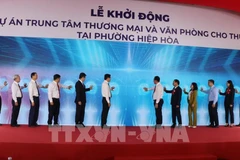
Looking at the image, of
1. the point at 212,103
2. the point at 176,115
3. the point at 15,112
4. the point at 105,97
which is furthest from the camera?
the point at 212,103

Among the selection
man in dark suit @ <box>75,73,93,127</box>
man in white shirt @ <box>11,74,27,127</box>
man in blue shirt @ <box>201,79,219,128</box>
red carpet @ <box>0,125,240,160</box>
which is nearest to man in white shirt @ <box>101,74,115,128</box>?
red carpet @ <box>0,125,240,160</box>

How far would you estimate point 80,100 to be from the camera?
10.6ft

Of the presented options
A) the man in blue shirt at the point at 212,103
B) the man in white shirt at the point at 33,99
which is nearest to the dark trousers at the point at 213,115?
the man in blue shirt at the point at 212,103

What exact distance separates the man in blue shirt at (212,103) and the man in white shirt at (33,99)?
2.57m

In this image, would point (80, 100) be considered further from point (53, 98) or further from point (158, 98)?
point (158, 98)

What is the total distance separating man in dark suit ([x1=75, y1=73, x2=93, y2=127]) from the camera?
127 inches

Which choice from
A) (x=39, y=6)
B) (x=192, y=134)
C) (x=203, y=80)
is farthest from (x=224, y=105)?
(x=39, y=6)

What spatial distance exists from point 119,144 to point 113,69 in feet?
3.60

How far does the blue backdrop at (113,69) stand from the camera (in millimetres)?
3195

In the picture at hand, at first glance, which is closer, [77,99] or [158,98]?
[77,99]

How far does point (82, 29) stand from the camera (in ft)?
10.8

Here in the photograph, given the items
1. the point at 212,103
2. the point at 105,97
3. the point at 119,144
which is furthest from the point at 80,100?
the point at 212,103

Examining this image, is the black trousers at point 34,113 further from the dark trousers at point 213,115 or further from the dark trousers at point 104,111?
the dark trousers at point 213,115

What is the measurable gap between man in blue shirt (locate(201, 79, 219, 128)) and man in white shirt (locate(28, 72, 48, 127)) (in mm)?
2573
